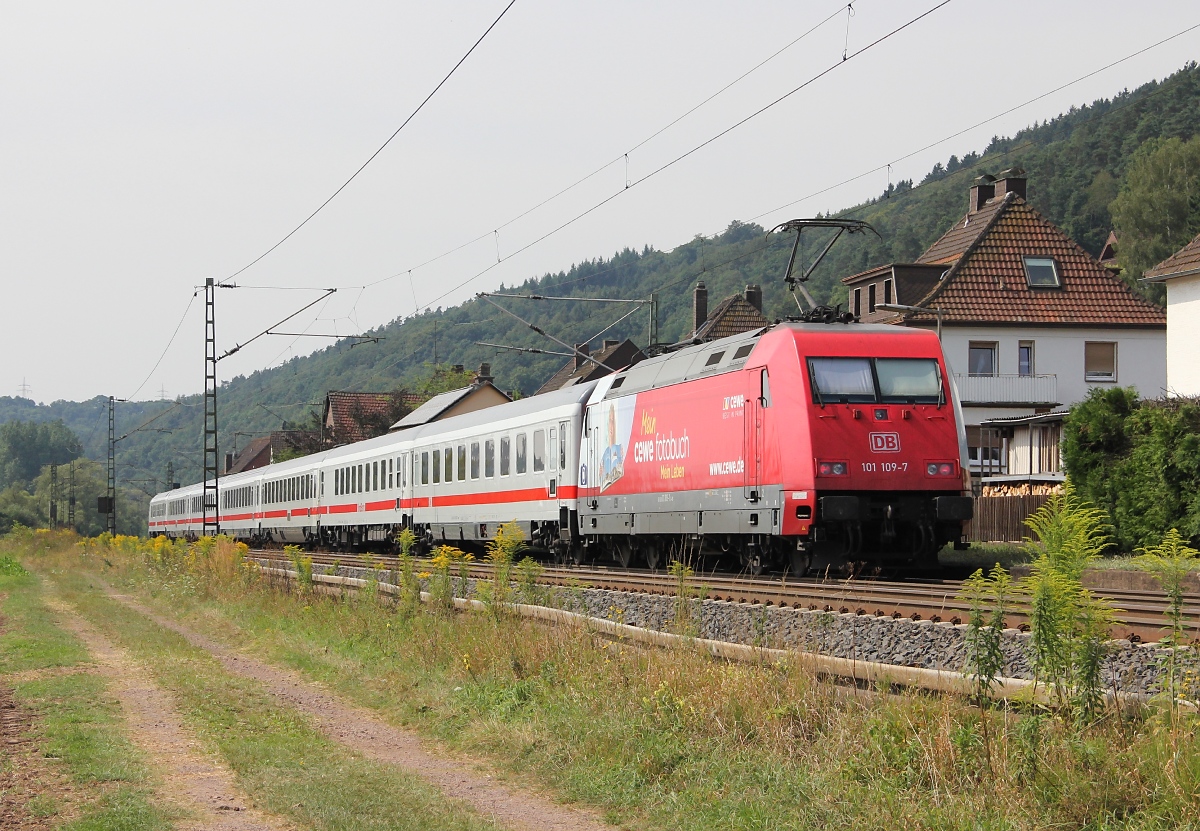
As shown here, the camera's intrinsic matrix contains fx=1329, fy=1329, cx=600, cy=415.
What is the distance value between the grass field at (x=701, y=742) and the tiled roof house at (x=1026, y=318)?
3430cm

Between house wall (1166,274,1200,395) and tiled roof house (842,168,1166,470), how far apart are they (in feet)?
41.1

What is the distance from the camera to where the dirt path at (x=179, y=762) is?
24.2ft

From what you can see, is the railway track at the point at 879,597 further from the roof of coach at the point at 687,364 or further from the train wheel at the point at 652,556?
the roof of coach at the point at 687,364

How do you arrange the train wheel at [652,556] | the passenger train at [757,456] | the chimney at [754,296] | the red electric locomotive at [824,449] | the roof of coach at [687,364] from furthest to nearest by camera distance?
the chimney at [754,296] → the train wheel at [652,556] → the roof of coach at [687,364] → the passenger train at [757,456] → the red electric locomotive at [824,449]

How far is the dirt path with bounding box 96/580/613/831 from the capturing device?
7453 mm

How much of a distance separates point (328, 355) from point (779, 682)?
9657 cm

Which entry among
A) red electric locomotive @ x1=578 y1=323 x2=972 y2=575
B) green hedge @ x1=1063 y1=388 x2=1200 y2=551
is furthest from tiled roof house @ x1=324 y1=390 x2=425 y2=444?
red electric locomotive @ x1=578 y1=323 x2=972 y2=575

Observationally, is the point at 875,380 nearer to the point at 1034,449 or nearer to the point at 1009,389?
the point at 1034,449

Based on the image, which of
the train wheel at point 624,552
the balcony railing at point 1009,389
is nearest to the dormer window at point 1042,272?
the balcony railing at point 1009,389

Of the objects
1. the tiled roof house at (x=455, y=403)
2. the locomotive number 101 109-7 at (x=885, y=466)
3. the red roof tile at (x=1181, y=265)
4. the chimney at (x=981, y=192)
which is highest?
the chimney at (x=981, y=192)

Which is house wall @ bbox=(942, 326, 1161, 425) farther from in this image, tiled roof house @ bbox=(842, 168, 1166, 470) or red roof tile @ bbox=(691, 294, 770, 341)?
red roof tile @ bbox=(691, 294, 770, 341)

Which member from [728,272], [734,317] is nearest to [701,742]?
[734,317]

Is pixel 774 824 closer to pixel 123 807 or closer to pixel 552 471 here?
pixel 123 807

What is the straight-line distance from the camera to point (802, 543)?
1686 centimetres
